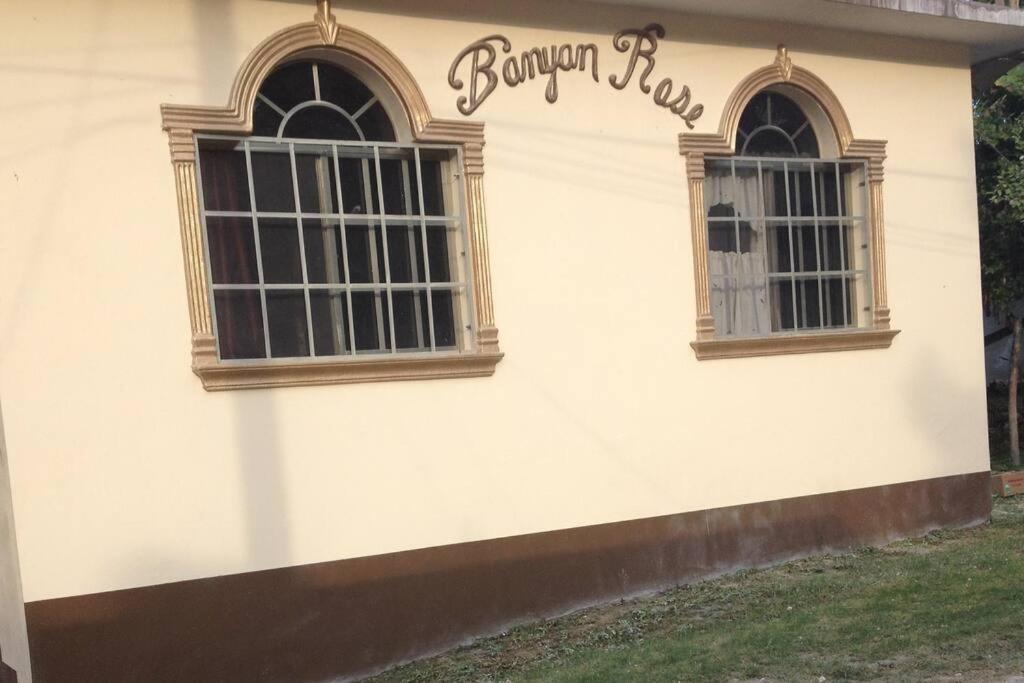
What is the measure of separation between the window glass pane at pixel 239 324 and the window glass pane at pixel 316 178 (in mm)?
681

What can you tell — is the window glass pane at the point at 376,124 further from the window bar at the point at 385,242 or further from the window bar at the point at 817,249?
the window bar at the point at 817,249

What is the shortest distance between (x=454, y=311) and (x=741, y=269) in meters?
2.47

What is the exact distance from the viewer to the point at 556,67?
7262 millimetres

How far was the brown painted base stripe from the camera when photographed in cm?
587

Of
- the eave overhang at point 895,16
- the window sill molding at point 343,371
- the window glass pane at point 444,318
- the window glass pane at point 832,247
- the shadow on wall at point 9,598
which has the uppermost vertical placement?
the eave overhang at point 895,16

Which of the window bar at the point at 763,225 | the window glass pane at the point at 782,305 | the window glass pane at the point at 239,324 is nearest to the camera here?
the window glass pane at the point at 239,324

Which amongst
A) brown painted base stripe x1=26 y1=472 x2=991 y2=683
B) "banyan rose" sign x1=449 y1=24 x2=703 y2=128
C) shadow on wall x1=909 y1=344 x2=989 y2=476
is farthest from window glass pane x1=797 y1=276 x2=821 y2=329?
"banyan rose" sign x1=449 y1=24 x2=703 y2=128

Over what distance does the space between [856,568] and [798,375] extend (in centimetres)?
151

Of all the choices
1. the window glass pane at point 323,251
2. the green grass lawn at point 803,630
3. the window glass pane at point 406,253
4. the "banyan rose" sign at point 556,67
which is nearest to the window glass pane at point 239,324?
the window glass pane at point 323,251

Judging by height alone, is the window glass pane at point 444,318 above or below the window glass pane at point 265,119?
below

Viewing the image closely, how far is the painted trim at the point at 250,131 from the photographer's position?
20.0ft

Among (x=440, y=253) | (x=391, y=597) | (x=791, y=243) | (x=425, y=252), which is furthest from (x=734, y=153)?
(x=391, y=597)

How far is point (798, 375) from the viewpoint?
8.29 m

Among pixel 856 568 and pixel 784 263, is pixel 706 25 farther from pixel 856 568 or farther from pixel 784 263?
pixel 856 568
